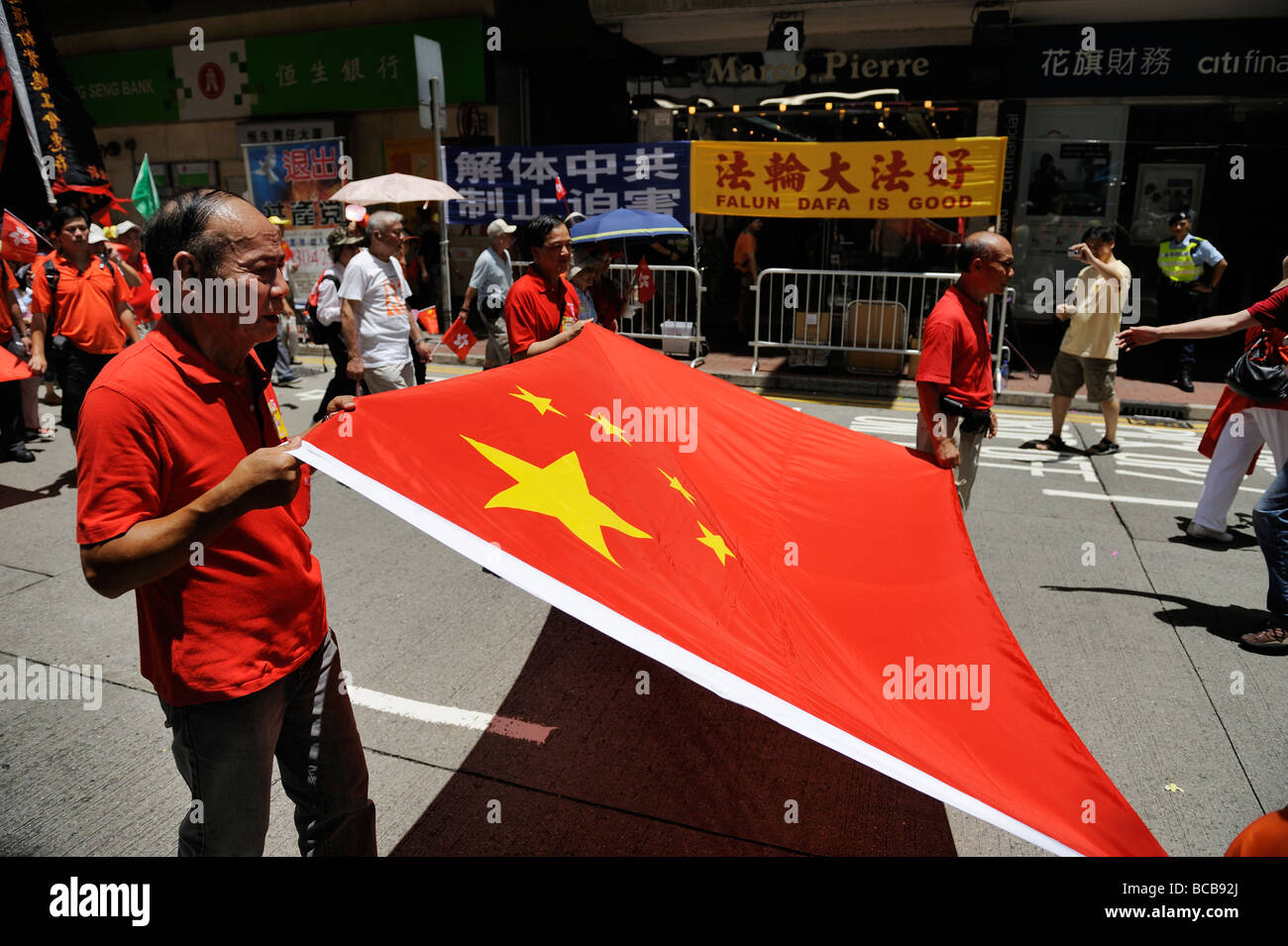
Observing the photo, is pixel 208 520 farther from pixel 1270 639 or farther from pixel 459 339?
→ pixel 459 339

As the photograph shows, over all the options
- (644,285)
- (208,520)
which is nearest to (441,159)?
(644,285)

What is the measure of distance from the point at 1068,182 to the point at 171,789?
14.1m

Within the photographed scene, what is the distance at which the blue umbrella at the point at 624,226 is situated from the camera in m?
9.77

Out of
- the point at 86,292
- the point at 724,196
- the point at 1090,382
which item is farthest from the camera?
the point at 724,196

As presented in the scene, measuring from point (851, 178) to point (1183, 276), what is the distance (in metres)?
4.36

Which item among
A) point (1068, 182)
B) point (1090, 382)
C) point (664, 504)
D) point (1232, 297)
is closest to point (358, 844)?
point (664, 504)

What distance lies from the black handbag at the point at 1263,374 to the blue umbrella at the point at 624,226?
606cm

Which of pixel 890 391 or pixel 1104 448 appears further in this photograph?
pixel 890 391

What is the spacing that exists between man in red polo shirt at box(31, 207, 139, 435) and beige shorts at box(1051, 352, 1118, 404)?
27.2 ft

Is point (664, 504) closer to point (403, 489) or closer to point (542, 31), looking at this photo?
point (403, 489)

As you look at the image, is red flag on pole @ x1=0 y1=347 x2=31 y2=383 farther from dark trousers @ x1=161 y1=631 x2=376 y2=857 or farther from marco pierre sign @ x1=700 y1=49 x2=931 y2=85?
marco pierre sign @ x1=700 y1=49 x2=931 y2=85

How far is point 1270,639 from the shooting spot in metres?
4.64

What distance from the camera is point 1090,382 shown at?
27.6 ft

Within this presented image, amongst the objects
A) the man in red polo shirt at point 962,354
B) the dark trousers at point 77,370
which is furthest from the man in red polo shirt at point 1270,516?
the dark trousers at point 77,370
